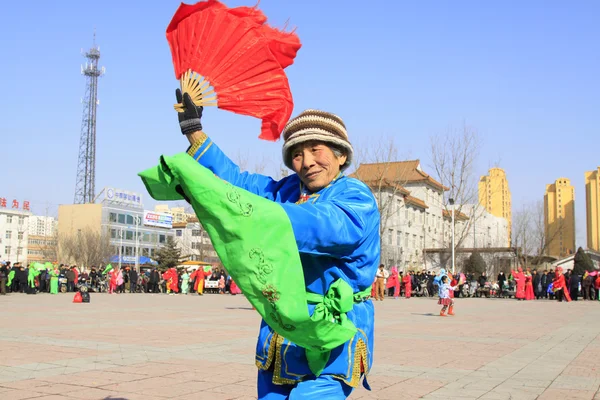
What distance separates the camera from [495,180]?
4299 inches

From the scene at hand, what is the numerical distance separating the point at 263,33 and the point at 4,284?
1167 inches

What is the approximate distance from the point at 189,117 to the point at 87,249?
68608 millimetres

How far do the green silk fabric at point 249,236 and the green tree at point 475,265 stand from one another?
50332 mm

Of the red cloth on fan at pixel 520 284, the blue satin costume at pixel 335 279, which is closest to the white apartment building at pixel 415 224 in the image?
the red cloth on fan at pixel 520 284

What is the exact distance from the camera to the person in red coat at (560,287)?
2989 cm

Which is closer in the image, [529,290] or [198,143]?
[198,143]

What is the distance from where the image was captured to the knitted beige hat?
261 cm

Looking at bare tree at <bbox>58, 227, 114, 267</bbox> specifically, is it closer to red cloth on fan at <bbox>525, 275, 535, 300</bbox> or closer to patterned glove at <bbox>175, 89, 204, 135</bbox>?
red cloth on fan at <bbox>525, 275, 535, 300</bbox>


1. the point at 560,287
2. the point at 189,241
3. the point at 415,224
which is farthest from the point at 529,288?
the point at 189,241

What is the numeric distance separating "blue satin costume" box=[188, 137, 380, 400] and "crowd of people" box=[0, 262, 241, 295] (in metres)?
28.4

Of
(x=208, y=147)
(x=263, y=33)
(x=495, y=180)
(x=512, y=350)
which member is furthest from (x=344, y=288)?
(x=495, y=180)

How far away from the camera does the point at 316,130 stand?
261 centimetres

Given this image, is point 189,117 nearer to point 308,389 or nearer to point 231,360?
point 308,389

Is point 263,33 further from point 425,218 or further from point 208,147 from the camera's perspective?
point 425,218
